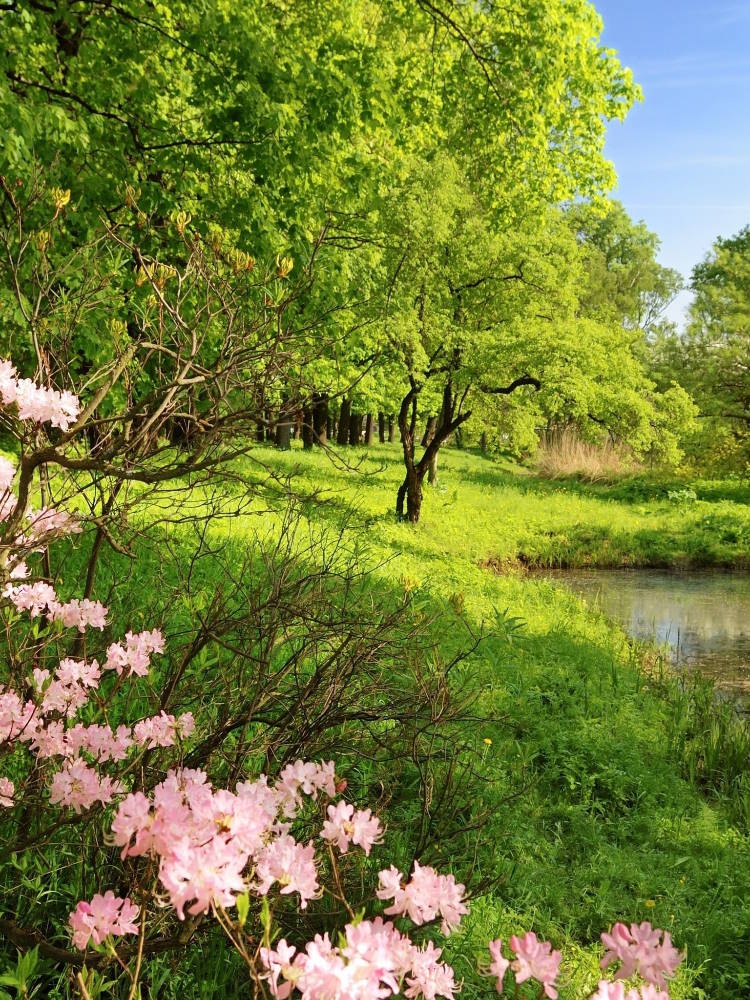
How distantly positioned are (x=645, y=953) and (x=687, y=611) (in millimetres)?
11522

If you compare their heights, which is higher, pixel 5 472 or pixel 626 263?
pixel 626 263

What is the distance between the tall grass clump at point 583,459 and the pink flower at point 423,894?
83.8ft

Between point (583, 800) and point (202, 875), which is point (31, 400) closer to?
point (202, 875)

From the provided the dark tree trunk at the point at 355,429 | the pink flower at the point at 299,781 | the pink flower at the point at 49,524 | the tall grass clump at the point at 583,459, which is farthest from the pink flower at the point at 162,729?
the dark tree trunk at the point at 355,429

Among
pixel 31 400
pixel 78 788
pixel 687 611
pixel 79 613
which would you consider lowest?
pixel 687 611

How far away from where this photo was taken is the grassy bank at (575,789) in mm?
3564

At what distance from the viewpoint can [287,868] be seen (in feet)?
4.72

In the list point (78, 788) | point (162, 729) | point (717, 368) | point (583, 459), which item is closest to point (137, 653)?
point (162, 729)

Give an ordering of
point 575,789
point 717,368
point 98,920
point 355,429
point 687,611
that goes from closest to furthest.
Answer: point 98,920
point 575,789
point 687,611
point 717,368
point 355,429

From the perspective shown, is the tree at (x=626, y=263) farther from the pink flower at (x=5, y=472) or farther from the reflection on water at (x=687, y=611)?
the pink flower at (x=5, y=472)

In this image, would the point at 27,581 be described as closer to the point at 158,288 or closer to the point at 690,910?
the point at 158,288

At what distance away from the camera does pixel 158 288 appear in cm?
213

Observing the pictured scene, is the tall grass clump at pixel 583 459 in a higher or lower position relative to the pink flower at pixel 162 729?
higher

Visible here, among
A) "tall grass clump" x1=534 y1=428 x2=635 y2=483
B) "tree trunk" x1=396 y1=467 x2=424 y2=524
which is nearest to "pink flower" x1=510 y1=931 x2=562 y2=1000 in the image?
"tree trunk" x1=396 y1=467 x2=424 y2=524
